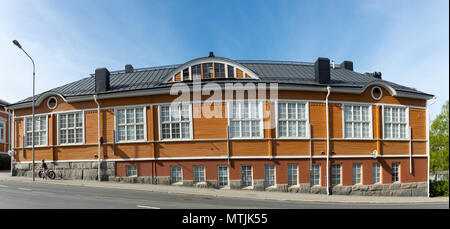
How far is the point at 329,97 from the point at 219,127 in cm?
811

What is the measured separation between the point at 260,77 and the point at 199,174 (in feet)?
26.7

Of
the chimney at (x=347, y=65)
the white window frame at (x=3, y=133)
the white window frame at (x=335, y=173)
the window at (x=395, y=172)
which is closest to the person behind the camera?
the white window frame at (x=335, y=173)

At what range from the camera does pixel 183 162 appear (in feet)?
63.8

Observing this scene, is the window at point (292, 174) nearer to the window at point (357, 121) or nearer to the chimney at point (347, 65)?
the window at point (357, 121)

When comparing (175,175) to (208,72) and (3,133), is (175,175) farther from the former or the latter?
(3,133)

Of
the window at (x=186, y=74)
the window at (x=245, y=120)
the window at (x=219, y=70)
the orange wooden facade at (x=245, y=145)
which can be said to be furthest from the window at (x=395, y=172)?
the window at (x=186, y=74)

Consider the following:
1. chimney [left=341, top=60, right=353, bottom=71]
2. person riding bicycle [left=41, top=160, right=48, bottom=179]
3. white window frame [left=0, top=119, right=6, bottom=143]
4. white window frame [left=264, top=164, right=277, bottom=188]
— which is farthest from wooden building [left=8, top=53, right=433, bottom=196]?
white window frame [left=0, top=119, right=6, bottom=143]

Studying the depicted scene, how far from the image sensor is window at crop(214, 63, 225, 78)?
2066cm

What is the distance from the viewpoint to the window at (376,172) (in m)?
20.5

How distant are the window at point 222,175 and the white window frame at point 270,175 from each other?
266cm

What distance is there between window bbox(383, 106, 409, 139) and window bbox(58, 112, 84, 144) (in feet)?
74.3

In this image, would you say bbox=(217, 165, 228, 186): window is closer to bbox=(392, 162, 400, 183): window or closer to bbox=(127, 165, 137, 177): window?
bbox=(127, 165, 137, 177): window

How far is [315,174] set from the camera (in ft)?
64.3
